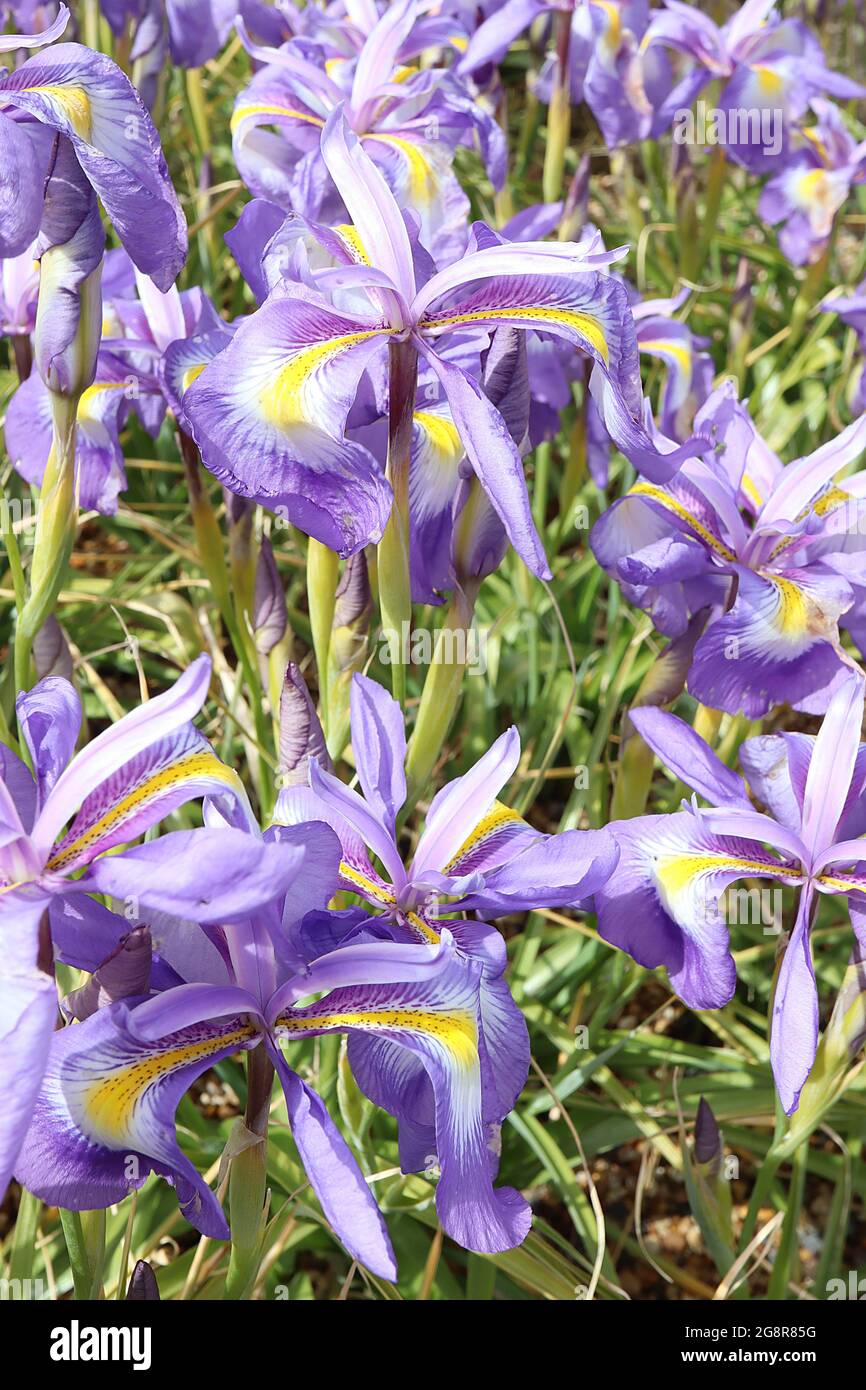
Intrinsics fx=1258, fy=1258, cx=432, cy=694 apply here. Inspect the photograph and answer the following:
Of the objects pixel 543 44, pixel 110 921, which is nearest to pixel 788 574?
pixel 110 921

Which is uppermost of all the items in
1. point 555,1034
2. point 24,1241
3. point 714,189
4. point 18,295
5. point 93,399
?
point 714,189

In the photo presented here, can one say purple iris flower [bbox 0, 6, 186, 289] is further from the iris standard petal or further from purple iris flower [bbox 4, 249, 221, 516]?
purple iris flower [bbox 4, 249, 221, 516]

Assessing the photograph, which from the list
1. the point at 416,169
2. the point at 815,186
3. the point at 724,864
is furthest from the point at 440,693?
the point at 815,186

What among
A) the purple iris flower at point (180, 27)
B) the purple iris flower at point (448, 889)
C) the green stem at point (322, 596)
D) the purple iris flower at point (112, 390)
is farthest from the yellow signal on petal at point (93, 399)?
the purple iris flower at point (180, 27)

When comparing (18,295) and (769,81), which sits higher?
Result: (769,81)

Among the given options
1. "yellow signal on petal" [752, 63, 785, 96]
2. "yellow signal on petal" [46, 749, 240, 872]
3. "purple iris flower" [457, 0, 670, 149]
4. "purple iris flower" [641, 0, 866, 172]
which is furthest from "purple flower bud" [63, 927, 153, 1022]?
"yellow signal on petal" [752, 63, 785, 96]

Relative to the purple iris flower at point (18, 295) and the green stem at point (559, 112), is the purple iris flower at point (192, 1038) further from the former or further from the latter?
the green stem at point (559, 112)

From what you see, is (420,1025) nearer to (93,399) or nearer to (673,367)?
(93,399)
